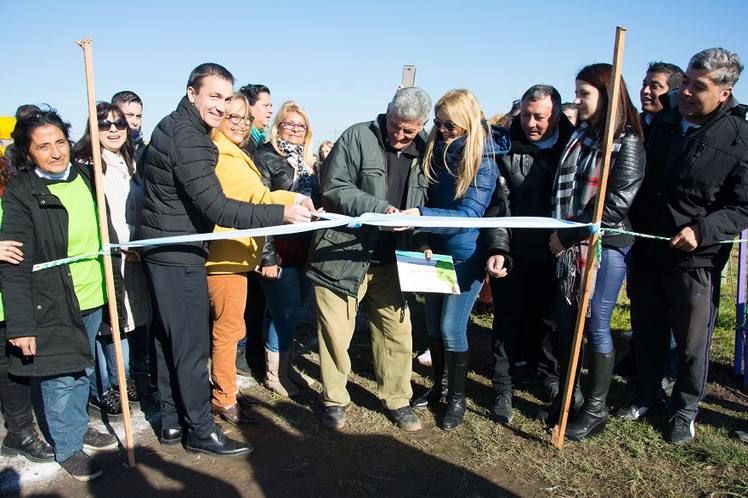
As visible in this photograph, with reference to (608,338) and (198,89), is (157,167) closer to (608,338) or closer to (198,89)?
(198,89)

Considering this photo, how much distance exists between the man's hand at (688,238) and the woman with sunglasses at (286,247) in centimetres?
260

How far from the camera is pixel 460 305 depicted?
3928mm

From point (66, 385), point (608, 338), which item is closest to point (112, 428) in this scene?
point (66, 385)

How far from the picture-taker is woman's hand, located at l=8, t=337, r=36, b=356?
315cm

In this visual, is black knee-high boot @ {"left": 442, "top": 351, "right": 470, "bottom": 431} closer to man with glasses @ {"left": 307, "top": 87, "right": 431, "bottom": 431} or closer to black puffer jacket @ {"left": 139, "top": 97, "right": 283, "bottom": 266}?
man with glasses @ {"left": 307, "top": 87, "right": 431, "bottom": 431}

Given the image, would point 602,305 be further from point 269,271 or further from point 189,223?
point 189,223

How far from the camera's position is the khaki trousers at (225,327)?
3.92 meters

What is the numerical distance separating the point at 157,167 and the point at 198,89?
1.68 ft

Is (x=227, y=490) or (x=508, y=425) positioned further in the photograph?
(x=508, y=425)

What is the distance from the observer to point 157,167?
3.30 m

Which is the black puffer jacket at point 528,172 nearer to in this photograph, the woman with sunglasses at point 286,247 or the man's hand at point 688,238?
the man's hand at point 688,238

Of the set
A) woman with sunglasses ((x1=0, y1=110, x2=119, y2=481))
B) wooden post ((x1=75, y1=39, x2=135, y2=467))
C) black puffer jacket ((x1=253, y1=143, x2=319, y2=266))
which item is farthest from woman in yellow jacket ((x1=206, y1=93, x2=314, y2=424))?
woman with sunglasses ((x1=0, y1=110, x2=119, y2=481))

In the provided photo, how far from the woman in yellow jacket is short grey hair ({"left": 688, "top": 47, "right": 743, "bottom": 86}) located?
8.10 ft

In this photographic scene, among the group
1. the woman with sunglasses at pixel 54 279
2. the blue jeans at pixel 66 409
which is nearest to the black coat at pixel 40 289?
the woman with sunglasses at pixel 54 279
